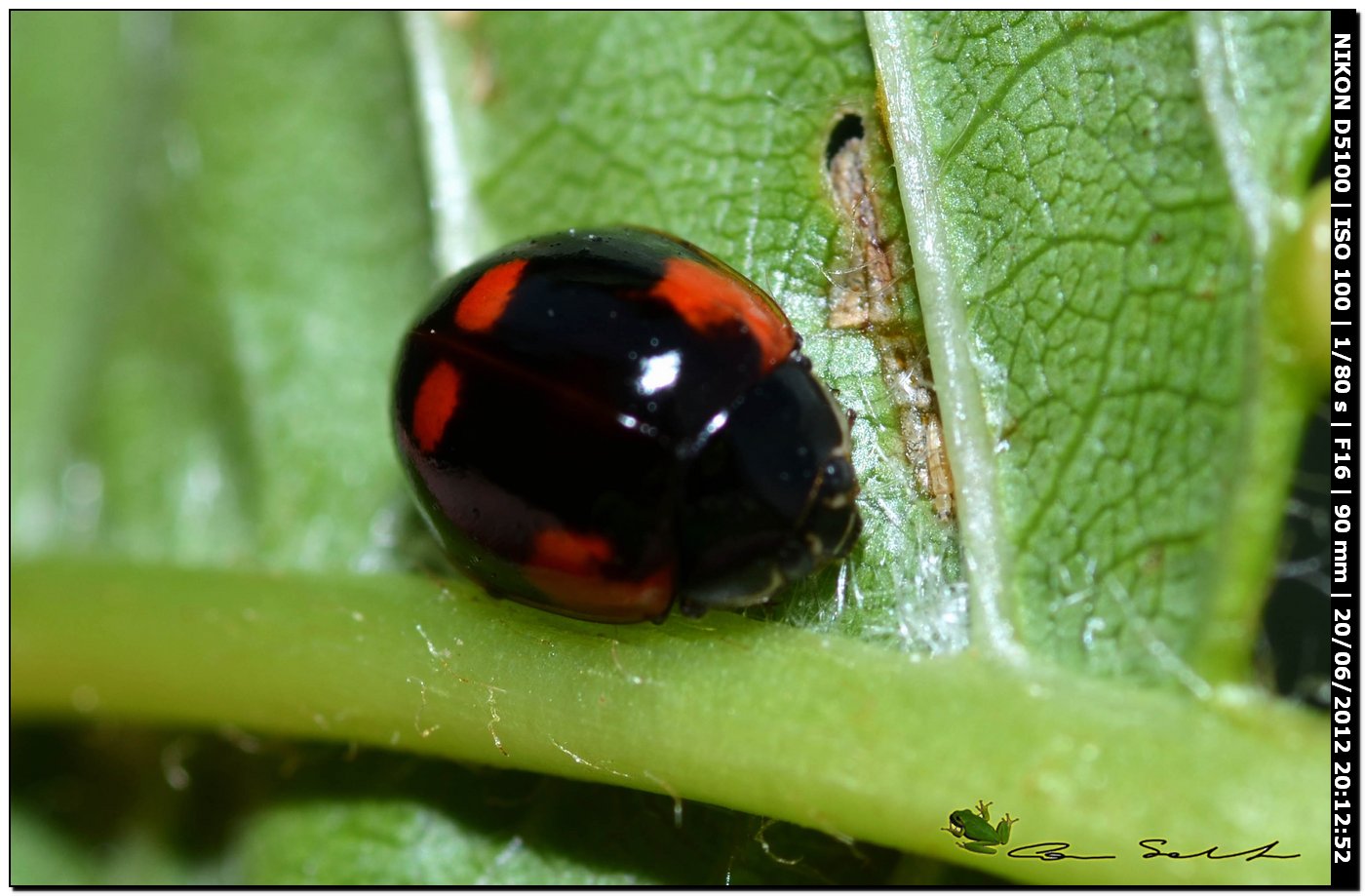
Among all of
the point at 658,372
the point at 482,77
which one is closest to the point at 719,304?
the point at 658,372

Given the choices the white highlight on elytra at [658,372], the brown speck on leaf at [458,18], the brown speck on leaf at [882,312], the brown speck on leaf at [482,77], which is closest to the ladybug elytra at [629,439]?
the white highlight on elytra at [658,372]

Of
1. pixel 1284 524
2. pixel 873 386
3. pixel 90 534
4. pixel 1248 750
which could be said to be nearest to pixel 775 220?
pixel 873 386

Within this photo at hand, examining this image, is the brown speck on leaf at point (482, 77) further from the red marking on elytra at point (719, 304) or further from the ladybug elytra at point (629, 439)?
the red marking on elytra at point (719, 304)

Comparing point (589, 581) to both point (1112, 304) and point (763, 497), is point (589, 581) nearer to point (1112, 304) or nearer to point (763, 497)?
point (763, 497)

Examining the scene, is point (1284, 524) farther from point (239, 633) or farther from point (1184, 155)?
point (239, 633)

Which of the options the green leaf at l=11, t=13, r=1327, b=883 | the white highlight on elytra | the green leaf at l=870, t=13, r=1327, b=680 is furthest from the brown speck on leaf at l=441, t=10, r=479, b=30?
the white highlight on elytra

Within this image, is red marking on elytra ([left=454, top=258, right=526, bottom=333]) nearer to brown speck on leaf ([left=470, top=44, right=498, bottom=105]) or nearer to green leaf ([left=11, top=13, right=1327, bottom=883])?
green leaf ([left=11, top=13, right=1327, bottom=883])
